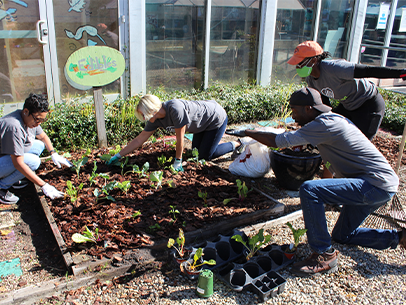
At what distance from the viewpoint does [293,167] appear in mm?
4141

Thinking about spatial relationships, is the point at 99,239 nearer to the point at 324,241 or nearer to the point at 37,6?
the point at 324,241

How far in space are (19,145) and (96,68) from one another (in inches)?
63.9

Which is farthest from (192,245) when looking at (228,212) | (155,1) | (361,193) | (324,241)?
(155,1)

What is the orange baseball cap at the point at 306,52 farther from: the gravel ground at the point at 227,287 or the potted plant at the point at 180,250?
the potted plant at the point at 180,250

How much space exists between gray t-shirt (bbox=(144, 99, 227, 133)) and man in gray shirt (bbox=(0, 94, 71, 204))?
1326 millimetres

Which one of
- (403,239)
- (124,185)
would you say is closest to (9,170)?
(124,185)

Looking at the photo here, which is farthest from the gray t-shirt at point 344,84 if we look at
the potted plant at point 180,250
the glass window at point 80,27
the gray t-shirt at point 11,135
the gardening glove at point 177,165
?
the glass window at point 80,27

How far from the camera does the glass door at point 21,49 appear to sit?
17.5 ft

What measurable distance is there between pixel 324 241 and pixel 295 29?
675 cm

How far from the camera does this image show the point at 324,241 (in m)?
2.98

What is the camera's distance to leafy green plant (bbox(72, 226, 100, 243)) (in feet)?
9.84

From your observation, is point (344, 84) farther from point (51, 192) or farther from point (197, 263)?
point (51, 192)

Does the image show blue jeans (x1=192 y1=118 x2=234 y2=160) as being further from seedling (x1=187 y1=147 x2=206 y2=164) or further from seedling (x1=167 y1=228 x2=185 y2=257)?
seedling (x1=167 y1=228 x2=185 y2=257)

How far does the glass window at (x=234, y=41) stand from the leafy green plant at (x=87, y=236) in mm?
5209
